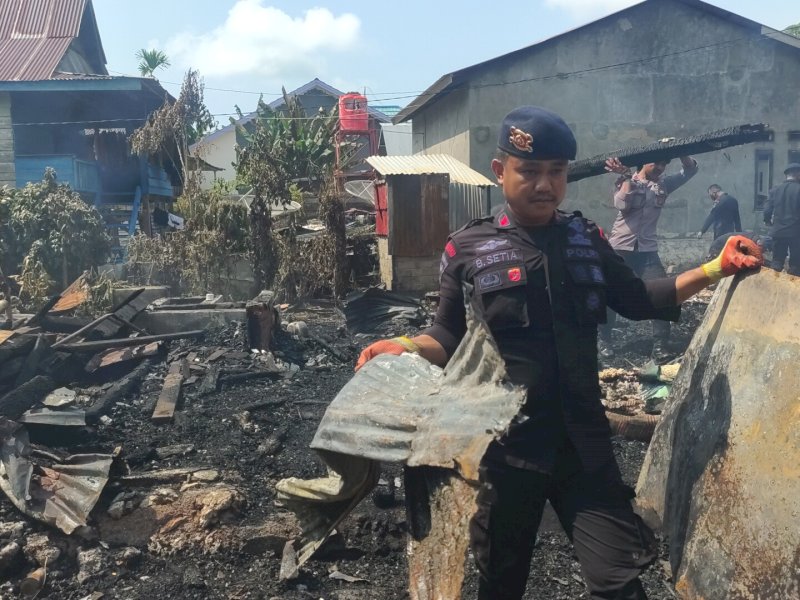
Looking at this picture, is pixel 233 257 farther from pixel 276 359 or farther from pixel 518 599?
pixel 518 599

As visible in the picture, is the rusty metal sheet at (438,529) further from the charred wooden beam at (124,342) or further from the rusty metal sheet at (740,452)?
the charred wooden beam at (124,342)

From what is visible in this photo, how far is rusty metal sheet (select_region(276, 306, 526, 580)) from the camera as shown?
1.95m

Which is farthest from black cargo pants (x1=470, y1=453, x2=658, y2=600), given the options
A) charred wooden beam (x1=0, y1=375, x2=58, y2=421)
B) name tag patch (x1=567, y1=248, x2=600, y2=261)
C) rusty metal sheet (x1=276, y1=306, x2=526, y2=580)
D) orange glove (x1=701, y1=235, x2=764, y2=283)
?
charred wooden beam (x1=0, y1=375, x2=58, y2=421)

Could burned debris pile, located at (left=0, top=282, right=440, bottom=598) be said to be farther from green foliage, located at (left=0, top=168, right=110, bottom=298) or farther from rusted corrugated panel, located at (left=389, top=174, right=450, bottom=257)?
rusted corrugated panel, located at (left=389, top=174, right=450, bottom=257)

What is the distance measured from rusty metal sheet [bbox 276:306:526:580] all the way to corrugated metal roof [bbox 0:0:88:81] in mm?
18176

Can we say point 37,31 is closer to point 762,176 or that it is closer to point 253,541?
point 762,176

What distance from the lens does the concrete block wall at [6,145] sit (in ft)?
53.8

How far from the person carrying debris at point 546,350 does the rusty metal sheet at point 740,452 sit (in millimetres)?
320

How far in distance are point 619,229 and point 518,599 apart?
20.2ft

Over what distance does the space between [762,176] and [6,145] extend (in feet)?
56.7

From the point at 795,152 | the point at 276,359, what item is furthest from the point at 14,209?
the point at 795,152

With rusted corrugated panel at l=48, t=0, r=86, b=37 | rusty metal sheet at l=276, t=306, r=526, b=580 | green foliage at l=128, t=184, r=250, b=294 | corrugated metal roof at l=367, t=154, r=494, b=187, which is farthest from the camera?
rusted corrugated panel at l=48, t=0, r=86, b=37

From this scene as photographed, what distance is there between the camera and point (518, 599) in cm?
225

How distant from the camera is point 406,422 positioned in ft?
6.91
